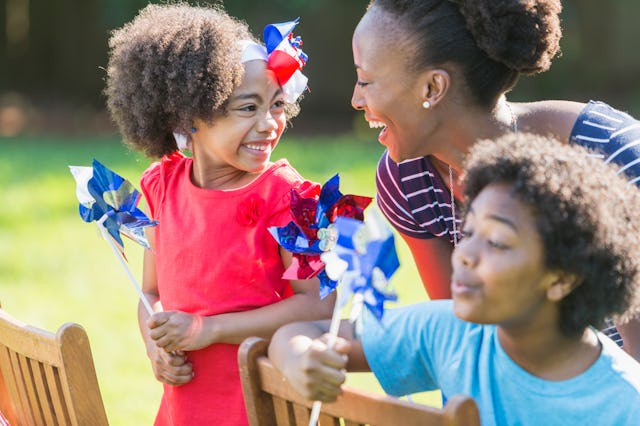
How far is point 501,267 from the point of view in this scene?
78.8 inches

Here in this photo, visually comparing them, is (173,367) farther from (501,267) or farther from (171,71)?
(501,267)

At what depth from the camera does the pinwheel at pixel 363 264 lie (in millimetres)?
2090

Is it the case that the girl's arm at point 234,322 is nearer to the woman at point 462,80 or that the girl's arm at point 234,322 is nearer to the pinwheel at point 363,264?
the woman at point 462,80

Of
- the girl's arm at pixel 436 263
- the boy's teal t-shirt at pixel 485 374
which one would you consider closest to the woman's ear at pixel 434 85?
the girl's arm at pixel 436 263

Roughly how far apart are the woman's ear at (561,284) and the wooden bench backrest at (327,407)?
0.39 m

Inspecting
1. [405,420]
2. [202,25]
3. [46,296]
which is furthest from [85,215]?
[46,296]

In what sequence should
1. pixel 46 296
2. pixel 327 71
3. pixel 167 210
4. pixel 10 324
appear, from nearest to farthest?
pixel 10 324 → pixel 167 210 → pixel 46 296 → pixel 327 71

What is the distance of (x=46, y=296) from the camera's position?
661 centimetres

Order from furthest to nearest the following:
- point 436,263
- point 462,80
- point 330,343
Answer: point 436,263
point 462,80
point 330,343

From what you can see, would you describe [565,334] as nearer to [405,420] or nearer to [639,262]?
[639,262]

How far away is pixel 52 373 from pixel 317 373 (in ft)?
2.66

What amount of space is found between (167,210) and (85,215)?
0.26 metres

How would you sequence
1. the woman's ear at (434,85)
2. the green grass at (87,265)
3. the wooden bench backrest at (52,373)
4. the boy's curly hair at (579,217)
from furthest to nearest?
the green grass at (87,265) < the woman's ear at (434,85) < the wooden bench backrest at (52,373) < the boy's curly hair at (579,217)

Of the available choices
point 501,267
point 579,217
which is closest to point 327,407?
point 501,267
